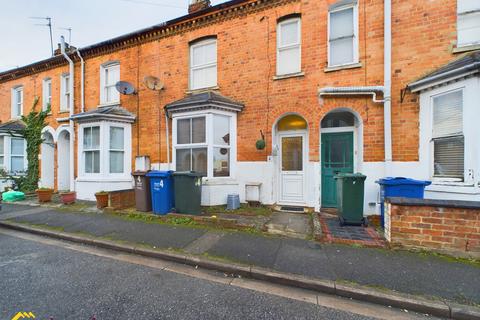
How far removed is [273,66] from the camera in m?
6.76

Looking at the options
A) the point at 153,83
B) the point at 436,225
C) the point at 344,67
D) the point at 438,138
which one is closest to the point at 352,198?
the point at 436,225

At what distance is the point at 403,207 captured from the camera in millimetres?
3896

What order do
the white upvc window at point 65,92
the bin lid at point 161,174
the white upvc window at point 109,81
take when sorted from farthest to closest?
1. the white upvc window at point 65,92
2. the white upvc window at point 109,81
3. the bin lid at point 161,174

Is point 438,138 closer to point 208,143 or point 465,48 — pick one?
point 465,48

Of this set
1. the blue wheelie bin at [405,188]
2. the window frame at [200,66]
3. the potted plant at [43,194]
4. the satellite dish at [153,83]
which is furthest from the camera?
the potted plant at [43,194]

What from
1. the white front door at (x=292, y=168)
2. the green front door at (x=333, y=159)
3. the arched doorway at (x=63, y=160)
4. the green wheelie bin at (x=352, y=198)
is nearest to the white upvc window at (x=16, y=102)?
the arched doorway at (x=63, y=160)

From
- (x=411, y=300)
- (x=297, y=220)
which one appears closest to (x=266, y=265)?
(x=411, y=300)

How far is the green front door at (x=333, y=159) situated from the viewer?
254 inches

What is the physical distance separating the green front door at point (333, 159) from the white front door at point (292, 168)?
26.4 inches

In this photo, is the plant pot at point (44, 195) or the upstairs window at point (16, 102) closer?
the plant pot at point (44, 195)

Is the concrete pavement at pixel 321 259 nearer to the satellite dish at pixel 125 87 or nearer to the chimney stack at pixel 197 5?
the satellite dish at pixel 125 87

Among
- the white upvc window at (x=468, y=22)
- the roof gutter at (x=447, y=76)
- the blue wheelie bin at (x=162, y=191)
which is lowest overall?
the blue wheelie bin at (x=162, y=191)

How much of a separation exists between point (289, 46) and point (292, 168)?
153 inches

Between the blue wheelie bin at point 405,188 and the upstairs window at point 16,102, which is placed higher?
the upstairs window at point 16,102
